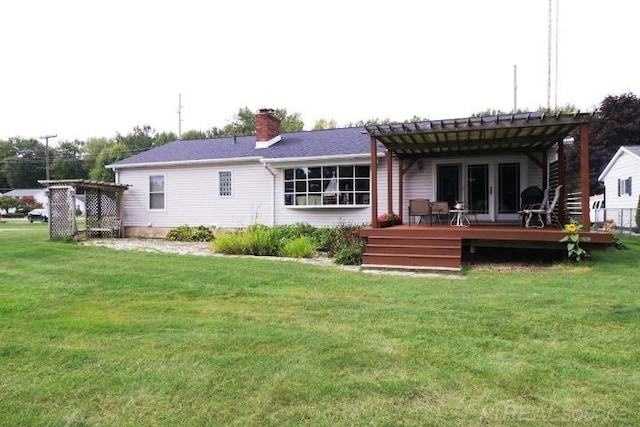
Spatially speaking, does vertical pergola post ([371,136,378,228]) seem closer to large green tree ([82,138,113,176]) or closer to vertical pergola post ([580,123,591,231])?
vertical pergola post ([580,123,591,231])

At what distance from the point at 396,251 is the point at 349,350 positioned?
5.43 m

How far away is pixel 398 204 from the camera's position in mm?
12516

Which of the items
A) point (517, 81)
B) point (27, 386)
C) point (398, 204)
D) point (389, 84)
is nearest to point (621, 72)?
point (517, 81)

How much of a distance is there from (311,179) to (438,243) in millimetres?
5094

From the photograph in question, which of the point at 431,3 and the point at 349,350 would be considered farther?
the point at 431,3

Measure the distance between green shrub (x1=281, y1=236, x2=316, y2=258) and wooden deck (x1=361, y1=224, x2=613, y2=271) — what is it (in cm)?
137

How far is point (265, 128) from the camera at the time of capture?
1496cm

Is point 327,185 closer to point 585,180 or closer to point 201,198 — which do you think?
point 201,198

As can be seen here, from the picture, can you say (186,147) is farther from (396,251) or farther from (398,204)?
(396,251)

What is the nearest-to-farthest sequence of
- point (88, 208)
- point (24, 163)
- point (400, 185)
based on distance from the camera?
point (400, 185) → point (88, 208) → point (24, 163)

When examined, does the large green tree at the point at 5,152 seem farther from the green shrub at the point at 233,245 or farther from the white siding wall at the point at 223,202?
the green shrub at the point at 233,245

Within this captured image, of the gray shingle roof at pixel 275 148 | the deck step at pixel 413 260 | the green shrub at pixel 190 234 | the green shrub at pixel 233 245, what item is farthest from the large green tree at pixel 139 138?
the deck step at pixel 413 260

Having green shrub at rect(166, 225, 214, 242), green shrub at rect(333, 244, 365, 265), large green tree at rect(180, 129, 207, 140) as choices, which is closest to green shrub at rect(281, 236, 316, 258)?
green shrub at rect(333, 244, 365, 265)

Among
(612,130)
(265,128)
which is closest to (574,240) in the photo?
(265,128)
